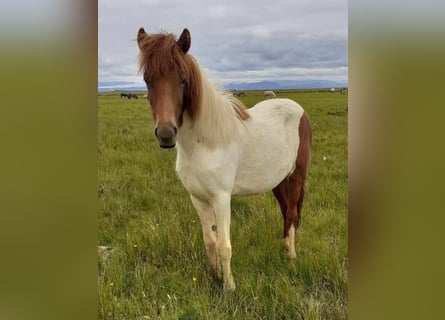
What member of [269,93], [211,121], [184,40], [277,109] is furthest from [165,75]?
[277,109]

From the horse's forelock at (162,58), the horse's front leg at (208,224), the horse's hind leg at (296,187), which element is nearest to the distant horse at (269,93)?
the horse's hind leg at (296,187)

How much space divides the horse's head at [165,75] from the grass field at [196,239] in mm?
322

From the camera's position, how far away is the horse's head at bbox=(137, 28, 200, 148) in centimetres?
148

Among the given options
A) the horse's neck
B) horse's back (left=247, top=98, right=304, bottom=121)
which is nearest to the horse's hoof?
the horse's neck

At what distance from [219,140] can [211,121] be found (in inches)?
4.3

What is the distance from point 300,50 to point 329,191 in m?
0.82

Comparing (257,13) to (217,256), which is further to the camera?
(217,256)

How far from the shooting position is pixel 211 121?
1832 millimetres

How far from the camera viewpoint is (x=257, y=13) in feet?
5.34

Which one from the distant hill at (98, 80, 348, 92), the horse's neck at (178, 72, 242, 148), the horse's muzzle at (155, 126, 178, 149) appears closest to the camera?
the horse's muzzle at (155, 126, 178, 149)

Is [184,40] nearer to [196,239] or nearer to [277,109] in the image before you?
[277,109]

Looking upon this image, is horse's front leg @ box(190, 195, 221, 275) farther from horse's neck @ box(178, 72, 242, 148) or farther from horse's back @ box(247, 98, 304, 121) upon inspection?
horse's back @ box(247, 98, 304, 121)
